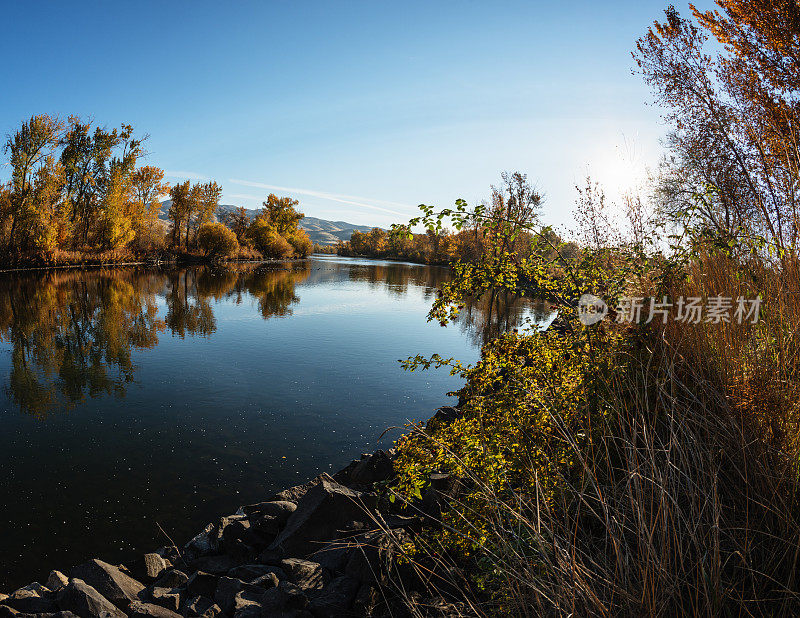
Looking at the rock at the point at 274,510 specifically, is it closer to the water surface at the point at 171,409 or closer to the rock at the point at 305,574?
the water surface at the point at 171,409

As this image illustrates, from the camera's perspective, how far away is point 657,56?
30.5ft

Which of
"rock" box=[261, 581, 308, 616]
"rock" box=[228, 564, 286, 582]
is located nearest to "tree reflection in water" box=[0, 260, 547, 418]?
"rock" box=[228, 564, 286, 582]

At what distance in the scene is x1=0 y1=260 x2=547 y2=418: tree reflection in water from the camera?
23.6ft

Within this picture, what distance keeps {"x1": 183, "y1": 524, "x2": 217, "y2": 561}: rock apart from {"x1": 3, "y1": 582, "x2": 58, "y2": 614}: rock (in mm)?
842

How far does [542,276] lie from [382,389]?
16.4 ft

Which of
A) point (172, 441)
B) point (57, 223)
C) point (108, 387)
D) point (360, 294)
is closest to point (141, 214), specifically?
point (57, 223)

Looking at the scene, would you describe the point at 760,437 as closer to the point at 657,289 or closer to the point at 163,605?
the point at 657,289

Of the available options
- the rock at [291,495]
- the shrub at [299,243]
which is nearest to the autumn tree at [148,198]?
the shrub at [299,243]

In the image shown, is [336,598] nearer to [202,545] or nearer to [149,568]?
[202,545]

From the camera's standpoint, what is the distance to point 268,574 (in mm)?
2822

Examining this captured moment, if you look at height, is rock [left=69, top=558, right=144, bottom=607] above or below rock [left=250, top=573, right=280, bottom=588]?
below

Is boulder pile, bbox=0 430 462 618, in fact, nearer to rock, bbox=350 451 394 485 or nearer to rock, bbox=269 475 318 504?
rock, bbox=269 475 318 504

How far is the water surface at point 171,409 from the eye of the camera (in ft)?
12.9

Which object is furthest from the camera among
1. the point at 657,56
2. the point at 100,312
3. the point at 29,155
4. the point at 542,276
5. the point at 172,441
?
the point at 29,155
